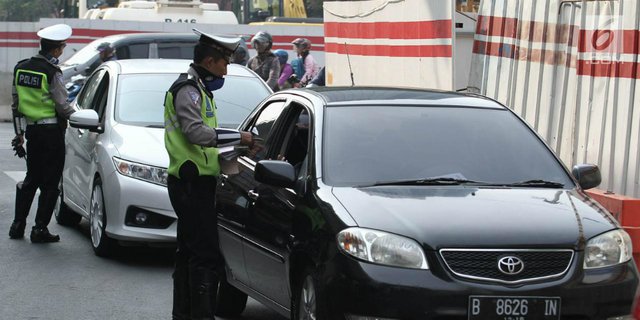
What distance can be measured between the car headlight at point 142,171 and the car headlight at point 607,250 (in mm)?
4795

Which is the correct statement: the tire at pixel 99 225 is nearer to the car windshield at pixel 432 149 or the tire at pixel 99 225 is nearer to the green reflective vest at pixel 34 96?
the green reflective vest at pixel 34 96

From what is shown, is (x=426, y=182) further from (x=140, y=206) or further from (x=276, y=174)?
(x=140, y=206)

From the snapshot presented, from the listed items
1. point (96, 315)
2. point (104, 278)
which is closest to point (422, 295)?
point (96, 315)

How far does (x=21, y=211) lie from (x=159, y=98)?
1.66 m

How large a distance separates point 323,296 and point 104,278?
4144 millimetres

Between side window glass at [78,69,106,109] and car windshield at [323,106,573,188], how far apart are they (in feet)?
17.7

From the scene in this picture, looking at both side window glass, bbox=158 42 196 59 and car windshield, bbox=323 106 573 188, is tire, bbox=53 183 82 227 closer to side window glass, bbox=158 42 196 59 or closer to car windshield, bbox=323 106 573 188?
car windshield, bbox=323 106 573 188

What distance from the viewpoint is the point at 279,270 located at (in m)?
6.97

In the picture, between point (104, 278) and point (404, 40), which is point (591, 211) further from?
point (404, 40)

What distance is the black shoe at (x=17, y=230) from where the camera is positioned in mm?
11867

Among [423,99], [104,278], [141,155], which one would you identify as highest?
[423,99]

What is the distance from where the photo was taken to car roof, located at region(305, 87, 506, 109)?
7496 millimetres

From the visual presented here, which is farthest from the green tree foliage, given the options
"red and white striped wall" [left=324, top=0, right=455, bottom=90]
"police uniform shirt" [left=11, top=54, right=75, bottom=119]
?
"police uniform shirt" [left=11, top=54, right=75, bottom=119]

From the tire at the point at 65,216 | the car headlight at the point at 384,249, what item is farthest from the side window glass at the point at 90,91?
the car headlight at the point at 384,249
